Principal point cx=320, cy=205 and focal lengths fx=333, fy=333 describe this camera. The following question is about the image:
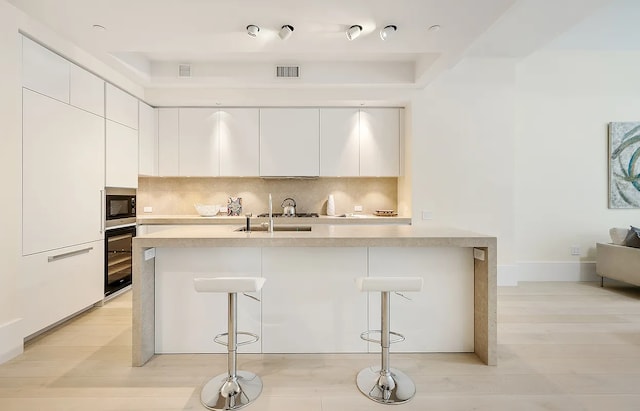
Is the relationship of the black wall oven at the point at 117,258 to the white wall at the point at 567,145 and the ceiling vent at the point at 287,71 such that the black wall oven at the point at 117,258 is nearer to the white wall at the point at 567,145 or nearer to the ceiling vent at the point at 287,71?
the ceiling vent at the point at 287,71

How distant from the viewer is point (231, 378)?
203 centimetres

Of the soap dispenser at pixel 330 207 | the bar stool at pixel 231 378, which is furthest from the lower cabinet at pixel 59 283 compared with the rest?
the soap dispenser at pixel 330 207

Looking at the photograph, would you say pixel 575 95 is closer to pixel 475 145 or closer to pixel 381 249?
pixel 475 145

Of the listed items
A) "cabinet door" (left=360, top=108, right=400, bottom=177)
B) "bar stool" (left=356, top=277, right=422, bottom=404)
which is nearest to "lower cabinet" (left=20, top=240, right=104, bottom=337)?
"bar stool" (left=356, top=277, right=422, bottom=404)

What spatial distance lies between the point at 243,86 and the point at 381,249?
9.48 feet

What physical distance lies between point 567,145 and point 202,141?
514 centimetres

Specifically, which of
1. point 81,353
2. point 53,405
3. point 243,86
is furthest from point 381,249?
point 243,86

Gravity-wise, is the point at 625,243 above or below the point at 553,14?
below

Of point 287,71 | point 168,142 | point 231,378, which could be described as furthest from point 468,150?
point 168,142

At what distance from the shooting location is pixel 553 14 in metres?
3.37

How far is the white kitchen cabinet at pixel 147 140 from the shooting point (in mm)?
4297

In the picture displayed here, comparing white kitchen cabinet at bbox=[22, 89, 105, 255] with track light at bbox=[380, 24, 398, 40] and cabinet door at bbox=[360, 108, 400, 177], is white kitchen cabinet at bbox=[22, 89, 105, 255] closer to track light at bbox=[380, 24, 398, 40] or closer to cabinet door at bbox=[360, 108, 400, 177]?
track light at bbox=[380, 24, 398, 40]

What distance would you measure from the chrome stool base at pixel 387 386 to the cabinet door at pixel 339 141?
288 centimetres

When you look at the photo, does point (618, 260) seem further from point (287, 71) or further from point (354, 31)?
point (287, 71)
